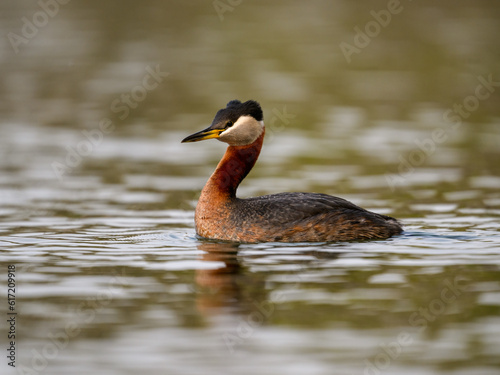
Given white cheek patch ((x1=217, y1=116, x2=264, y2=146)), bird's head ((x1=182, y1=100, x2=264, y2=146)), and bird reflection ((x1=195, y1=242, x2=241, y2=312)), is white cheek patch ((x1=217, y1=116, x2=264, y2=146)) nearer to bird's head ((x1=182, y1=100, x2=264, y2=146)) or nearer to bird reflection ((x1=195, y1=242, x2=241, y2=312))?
bird's head ((x1=182, y1=100, x2=264, y2=146))

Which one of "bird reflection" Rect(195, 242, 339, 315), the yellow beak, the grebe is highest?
the yellow beak

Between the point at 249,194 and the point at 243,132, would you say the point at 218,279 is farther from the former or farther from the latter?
the point at 249,194

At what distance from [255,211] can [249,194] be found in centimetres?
354

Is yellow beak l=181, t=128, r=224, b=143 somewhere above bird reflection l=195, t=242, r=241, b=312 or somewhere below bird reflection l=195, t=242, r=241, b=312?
above

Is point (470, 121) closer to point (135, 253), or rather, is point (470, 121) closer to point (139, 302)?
point (135, 253)

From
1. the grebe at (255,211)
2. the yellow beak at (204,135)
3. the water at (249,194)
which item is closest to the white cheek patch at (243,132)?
the grebe at (255,211)

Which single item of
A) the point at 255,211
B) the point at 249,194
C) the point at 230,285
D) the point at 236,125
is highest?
the point at 236,125

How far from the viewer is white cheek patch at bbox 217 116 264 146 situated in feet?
46.5

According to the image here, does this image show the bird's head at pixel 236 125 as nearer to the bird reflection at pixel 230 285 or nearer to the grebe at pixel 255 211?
the grebe at pixel 255 211

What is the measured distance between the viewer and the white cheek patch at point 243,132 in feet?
46.5

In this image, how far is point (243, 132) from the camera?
46.7 ft

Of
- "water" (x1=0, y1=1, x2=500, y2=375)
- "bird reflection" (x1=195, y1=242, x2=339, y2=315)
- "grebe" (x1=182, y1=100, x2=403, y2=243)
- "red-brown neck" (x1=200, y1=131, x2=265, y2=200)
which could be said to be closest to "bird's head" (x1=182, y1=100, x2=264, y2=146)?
"grebe" (x1=182, y1=100, x2=403, y2=243)

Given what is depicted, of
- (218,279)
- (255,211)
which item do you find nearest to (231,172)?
(255,211)

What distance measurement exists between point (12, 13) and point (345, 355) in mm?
32701
